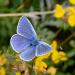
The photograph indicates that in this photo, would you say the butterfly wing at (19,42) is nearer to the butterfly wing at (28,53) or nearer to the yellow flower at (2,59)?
the butterfly wing at (28,53)

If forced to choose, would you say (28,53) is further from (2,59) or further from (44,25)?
(44,25)

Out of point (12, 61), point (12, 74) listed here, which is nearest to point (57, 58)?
point (12, 74)

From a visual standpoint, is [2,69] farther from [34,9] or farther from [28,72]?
[34,9]

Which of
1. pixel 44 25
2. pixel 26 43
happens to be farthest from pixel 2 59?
pixel 44 25

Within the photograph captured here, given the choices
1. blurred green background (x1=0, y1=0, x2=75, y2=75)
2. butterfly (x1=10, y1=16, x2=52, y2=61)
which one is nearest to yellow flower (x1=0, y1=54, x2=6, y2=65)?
butterfly (x1=10, y1=16, x2=52, y2=61)

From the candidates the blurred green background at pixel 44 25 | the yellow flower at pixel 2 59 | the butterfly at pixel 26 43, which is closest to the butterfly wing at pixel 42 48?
the butterfly at pixel 26 43

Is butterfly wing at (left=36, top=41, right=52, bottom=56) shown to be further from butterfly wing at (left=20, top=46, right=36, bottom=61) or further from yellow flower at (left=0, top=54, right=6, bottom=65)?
yellow flower at (left=0, top=54, right=6, bottom=65)

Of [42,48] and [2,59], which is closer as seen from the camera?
[42,48]
